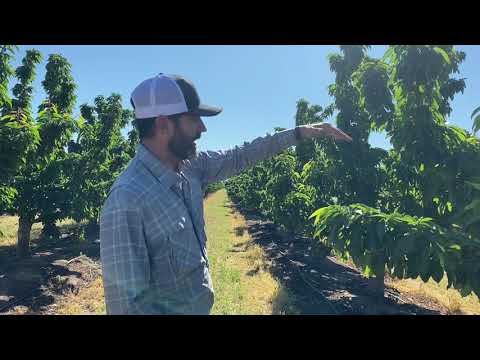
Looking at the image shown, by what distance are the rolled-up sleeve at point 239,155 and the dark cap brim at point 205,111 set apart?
515 millimetres

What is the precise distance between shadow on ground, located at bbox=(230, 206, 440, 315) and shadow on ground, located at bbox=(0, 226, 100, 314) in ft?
19.4

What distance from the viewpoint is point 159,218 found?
5.83ft

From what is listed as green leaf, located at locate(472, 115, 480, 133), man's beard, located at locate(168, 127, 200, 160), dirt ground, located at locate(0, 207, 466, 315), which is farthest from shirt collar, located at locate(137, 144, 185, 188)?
dirt ground, located at locate(0, 207, 466, 315)

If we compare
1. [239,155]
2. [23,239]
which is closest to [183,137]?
[239,155]

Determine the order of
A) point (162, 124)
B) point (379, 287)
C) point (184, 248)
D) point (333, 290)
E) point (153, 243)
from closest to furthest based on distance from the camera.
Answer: point (153, 243), point (184, 248), point (162, 124), point (379, 287), point (333, 290)

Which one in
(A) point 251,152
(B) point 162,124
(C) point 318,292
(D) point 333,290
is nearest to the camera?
(B) point 162,124

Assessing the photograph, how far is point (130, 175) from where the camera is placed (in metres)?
1.82

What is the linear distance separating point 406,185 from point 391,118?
5.64 feet

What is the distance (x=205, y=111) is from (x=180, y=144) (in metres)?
0.28

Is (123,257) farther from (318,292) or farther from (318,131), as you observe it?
(318,292)

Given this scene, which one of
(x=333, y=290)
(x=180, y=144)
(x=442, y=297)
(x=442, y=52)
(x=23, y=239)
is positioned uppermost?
(x=442, y=52)

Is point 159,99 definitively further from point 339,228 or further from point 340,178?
point 340,178

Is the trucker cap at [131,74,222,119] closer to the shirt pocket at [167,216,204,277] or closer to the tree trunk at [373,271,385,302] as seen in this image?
the shirt pocket at [167,216,204,277]
